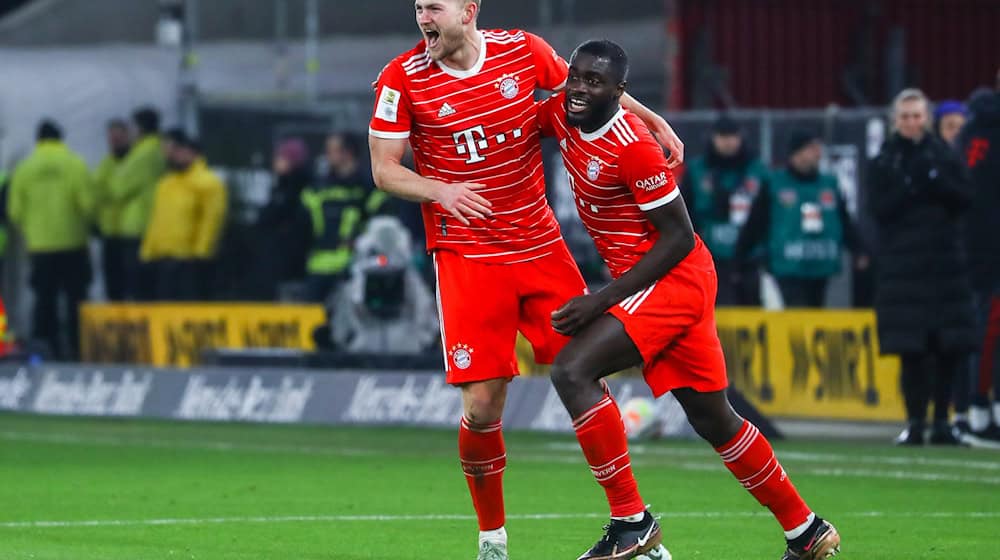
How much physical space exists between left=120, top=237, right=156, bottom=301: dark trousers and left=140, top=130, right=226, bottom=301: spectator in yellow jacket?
28 cm

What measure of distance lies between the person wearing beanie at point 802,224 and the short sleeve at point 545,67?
27.4 feet

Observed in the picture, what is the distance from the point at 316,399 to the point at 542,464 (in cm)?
413

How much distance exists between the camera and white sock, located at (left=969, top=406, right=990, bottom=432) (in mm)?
14891

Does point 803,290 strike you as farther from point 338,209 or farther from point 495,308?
point 495,308

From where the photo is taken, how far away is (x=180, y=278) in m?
21.5

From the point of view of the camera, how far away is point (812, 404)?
16.7m

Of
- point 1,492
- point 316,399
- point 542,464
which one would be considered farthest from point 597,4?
point 1,492

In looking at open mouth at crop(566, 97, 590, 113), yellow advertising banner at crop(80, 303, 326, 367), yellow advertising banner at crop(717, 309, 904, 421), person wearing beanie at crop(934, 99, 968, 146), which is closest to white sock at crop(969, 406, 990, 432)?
yellow advertising banner at crop(717, 309, 904, 421)

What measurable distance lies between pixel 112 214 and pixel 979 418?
9.94 metres

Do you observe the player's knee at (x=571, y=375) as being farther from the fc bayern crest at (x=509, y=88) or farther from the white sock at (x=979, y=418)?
the white sock at (x=979, y=418)

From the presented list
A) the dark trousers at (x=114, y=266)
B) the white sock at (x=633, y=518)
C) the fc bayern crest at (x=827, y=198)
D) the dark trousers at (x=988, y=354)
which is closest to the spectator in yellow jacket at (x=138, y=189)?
the dark trousers at (x=114, y=266)

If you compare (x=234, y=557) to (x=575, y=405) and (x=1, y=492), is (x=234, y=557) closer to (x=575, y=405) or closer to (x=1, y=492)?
(x=575, y=405)

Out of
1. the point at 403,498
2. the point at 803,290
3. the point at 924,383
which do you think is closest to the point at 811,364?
the point at 803,290

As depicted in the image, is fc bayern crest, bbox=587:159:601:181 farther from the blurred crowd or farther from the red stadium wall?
the red stadium wall
